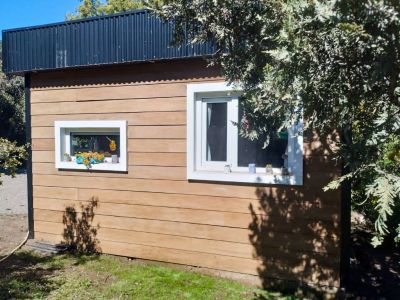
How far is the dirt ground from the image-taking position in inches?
253

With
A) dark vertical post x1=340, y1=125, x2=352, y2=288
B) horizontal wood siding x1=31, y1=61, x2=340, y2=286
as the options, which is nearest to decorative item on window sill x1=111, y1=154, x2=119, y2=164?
horizontal wood siding x1=31, y1=61, x2=340, y2=286

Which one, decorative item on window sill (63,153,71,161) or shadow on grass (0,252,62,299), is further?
decorative item on window sill (63,153,71,161)

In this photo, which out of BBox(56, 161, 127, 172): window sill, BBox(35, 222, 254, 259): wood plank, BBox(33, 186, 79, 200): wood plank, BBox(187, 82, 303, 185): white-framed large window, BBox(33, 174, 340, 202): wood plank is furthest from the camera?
BBox(33, 186, 79, 200): wood plank

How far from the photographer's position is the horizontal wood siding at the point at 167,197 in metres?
4.41

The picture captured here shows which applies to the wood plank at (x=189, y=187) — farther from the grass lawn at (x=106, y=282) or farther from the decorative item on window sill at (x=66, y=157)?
the grass lawn at (x=106, y=282)

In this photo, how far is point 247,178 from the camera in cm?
469

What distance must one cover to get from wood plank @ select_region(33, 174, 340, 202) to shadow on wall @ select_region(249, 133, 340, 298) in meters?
0.01

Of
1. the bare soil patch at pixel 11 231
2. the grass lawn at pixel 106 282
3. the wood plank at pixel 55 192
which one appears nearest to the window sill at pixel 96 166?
the wood plank at pixel 55 192

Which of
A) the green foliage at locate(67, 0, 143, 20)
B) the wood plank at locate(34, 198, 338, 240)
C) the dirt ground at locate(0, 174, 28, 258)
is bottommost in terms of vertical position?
the dirt ground at locate(0, 174, 28, 258)

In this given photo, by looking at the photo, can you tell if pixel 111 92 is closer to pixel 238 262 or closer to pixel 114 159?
pixel 114 159

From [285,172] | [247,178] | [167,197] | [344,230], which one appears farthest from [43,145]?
[344,230]

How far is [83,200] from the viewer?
19.1ft

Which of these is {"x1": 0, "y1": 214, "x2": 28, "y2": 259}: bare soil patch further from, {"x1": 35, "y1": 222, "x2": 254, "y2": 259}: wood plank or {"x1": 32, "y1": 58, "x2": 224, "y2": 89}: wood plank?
{"x1": 32, "y1": 58, "x2": 224, "y2": 89}: wood plank

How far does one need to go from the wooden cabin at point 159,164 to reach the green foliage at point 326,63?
66.9 inches
